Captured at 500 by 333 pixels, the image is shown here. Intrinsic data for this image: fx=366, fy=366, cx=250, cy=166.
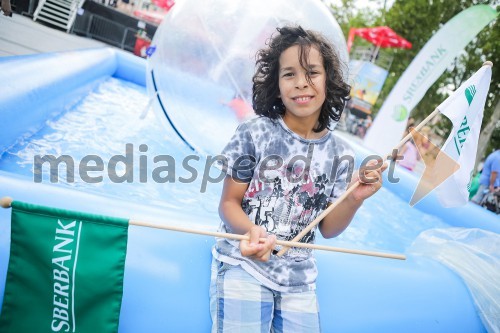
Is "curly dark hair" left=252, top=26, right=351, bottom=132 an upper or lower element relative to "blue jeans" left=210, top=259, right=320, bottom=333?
upper

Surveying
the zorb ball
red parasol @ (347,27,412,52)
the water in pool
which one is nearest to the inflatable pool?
the water in pool

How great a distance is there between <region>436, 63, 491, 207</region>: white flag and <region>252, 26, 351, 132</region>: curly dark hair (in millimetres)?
580

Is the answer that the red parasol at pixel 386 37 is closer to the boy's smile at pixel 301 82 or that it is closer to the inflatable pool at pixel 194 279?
the inflatable pool at pixel 194 279

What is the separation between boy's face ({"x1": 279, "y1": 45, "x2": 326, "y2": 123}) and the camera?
144 cm

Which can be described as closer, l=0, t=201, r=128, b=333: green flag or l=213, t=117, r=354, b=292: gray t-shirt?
l=0, t=201, r=128, b=333: green flag

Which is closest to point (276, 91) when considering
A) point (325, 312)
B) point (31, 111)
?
point (325, 312)

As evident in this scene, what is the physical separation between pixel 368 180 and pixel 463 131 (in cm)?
84

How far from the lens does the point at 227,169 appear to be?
1.40 metres

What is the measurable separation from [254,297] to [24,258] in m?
0.78

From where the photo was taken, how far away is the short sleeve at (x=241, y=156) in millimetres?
1398

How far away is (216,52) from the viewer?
3219mm

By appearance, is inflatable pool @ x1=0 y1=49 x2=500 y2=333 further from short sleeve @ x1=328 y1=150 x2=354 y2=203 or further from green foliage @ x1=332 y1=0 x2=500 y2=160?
green foliage @ x1=332 y1=0 x2=500 y2=160

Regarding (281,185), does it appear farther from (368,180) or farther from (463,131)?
(463,131)

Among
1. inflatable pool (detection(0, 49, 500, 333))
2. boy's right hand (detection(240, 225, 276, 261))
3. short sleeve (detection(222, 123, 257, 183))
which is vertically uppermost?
short sleeve (detection(222, 123, 257, 183))
